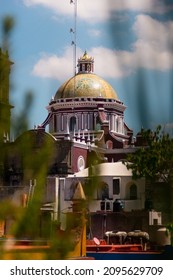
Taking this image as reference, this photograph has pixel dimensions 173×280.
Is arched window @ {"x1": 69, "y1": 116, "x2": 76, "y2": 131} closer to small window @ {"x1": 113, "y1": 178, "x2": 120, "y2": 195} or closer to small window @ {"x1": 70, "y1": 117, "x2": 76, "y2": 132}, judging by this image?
small window @ {"x1": 70, "y1": 117, "x2": 76, "y2": 132}

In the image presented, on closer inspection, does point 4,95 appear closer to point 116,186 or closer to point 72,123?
point 116,186

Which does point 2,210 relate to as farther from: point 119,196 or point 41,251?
point 119,196

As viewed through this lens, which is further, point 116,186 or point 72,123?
point 72,123

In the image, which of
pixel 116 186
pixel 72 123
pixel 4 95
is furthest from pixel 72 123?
pixel 4 95

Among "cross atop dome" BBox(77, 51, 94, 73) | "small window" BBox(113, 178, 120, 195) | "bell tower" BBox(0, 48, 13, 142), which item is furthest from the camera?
"small window" BBox(113, 178, 120, 195)

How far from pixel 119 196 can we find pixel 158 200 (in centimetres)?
516

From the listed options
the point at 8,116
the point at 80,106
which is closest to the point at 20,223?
the point at 8,116

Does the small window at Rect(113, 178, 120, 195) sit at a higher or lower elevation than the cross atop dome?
lower

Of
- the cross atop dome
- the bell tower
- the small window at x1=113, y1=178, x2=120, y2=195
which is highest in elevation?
the cross atop dome

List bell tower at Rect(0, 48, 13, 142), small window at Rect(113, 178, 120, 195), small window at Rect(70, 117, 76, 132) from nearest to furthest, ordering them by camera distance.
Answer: bell tower at Rect(0, 48, 13, 142)
small window at Rect(113, 178, 120, 195)
small window at Rect(70, 117, 76, 132)

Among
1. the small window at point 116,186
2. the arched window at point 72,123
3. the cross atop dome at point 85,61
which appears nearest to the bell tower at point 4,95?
the cross atop dome at point 85,61

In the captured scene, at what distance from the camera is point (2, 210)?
1.03 m

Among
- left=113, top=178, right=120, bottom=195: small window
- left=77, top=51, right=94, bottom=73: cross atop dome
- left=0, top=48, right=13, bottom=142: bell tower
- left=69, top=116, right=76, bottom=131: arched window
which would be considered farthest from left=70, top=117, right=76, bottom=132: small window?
left=0, top=48, right=13, bottom=142: bell tower

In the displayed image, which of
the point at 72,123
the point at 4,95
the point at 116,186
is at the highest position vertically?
the point at 72,123
